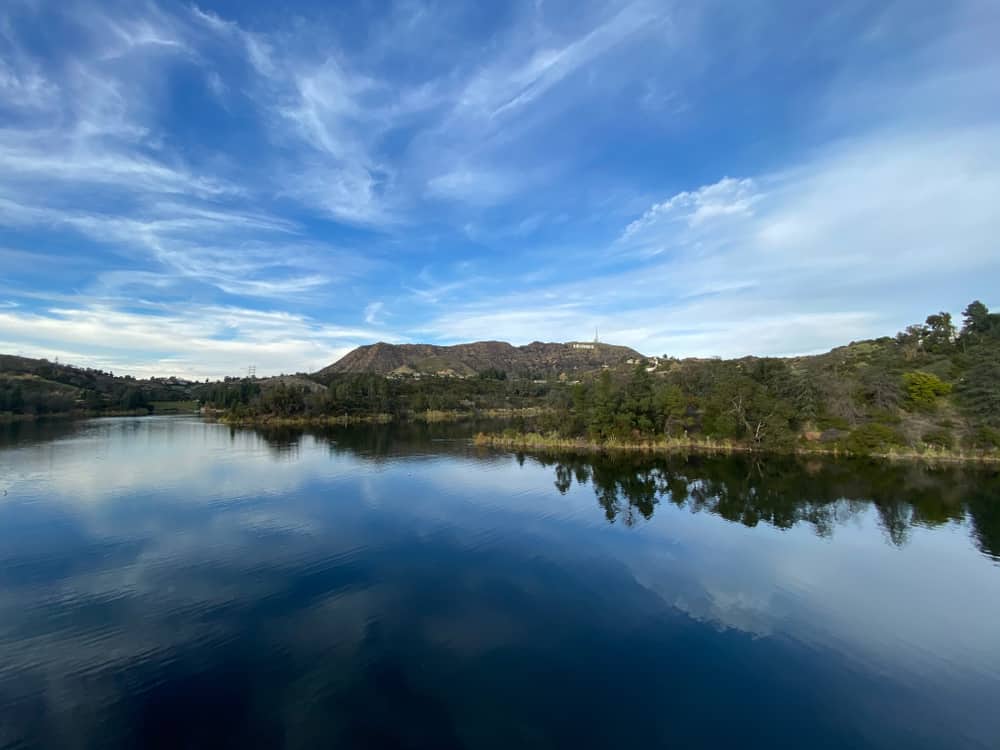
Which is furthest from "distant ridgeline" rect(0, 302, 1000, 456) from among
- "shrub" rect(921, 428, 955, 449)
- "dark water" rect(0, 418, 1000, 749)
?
"dark water" rect(0, 418, 1000, 749)

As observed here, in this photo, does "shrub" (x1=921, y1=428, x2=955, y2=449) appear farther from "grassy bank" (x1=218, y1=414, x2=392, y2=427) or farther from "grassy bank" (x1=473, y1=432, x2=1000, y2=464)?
"grassy bank" (x1=218, y1=414, x2=392, y2=427)

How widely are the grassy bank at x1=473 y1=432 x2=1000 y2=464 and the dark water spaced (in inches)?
451

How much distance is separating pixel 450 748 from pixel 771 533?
54.2 ft

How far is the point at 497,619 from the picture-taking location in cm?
1159

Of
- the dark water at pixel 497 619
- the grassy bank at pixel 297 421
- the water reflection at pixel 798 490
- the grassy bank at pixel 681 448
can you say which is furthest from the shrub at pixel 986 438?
the grassy bank at pixel 297 421

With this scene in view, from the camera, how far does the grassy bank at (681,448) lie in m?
33.5

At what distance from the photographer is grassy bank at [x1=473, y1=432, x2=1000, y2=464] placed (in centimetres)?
3347

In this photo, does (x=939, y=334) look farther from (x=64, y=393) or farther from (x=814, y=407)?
(x=64, y=393)

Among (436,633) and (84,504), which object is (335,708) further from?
(84,504)

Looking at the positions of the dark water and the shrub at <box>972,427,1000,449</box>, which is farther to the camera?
the shrub at <box>972,427,1000,449</box>

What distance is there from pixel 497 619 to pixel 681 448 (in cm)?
3399

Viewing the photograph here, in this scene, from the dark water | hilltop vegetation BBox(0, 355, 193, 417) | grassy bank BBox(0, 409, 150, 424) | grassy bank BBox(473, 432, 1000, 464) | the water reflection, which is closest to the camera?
the dark water

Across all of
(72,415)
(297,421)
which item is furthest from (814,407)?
(72,415)

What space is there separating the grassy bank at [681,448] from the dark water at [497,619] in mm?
11450
